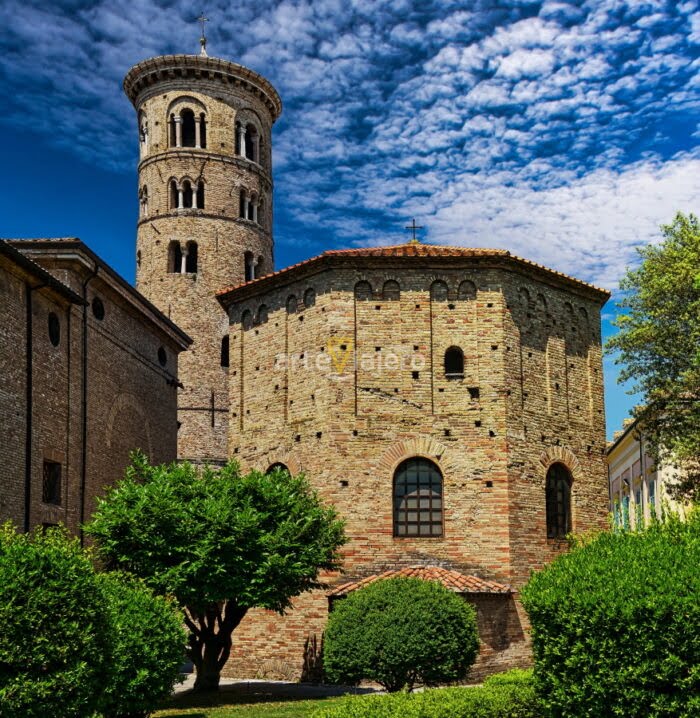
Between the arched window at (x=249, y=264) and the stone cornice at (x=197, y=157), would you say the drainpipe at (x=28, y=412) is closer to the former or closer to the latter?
the arched window at (x=249, y=264)

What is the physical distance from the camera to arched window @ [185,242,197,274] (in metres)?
42.0

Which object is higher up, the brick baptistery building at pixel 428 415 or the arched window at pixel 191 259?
the arched window at pixel 191 259

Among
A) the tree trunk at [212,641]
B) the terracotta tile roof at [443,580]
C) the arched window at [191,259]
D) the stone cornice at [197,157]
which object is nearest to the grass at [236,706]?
the tree trunk at [212,641]

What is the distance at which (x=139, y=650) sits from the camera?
14.3m

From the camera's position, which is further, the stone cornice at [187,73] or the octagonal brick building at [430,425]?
A: the stone cornice at [187,73]

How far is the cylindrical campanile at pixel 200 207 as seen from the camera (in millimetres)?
40188

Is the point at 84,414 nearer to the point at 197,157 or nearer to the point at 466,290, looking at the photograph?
the point at 466,290

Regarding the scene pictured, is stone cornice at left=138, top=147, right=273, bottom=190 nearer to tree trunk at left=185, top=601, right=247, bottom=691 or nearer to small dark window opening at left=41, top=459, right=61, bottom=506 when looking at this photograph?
small dark window opening at left=41, top=459, right=61, bottom=506

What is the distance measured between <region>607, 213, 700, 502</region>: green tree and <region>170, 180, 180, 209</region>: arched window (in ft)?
75.9

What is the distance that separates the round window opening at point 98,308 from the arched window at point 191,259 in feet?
55.5

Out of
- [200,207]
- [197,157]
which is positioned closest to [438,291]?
[200,207]

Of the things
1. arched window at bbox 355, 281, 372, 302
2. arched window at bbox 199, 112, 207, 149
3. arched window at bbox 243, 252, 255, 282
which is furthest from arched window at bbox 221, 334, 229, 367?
arched window at bbox 355, 281, 372, 302

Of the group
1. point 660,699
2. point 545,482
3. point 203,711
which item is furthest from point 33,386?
point 660,699

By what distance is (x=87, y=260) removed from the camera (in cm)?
2341
